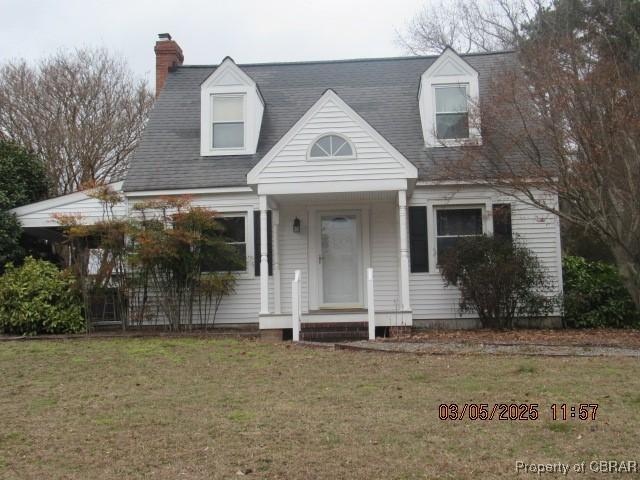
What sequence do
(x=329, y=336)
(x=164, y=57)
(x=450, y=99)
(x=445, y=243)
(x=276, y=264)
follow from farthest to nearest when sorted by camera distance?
1. (x=164, y=57)
2. (x=450, y=99)
3. (x=445, y=243)
4. (x=276, y=264)
5. (x=329, y=336)

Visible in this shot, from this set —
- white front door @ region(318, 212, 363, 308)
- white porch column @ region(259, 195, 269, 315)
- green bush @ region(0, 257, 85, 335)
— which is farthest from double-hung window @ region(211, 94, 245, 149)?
green bush @ region(0, 257, 85, 335)

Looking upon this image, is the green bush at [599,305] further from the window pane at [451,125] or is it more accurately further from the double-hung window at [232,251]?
the double-hung window at [232,251]

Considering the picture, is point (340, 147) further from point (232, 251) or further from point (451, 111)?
point (451, 111)

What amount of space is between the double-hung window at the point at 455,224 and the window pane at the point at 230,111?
510 cm

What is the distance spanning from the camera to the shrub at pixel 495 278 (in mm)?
12484

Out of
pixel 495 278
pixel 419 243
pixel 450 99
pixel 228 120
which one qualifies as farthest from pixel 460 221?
pixel 228 120

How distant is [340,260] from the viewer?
14.4 m

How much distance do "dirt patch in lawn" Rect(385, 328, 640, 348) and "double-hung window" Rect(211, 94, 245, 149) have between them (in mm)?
6100

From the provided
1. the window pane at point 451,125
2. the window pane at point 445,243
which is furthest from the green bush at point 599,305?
the window pane at point 451,125

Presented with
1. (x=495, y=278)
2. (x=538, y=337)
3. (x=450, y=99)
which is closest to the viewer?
(x=538, y=337)

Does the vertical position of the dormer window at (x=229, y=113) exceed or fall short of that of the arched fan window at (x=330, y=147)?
it exceeds it

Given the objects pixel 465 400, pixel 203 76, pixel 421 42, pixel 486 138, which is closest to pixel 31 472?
pixel 465 400

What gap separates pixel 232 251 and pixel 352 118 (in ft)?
12.2

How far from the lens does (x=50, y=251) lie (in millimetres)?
17016
